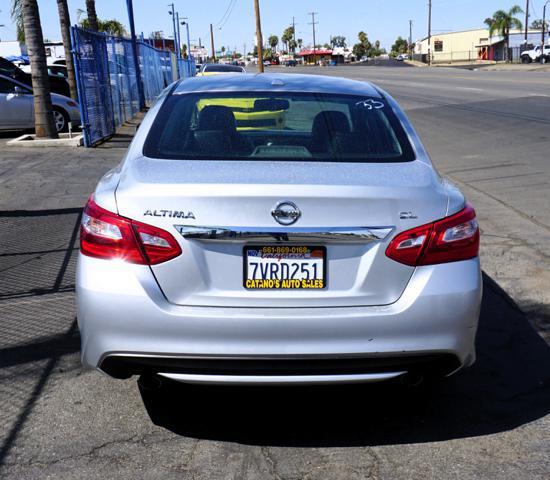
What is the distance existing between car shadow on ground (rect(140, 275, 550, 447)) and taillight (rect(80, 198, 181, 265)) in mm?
604

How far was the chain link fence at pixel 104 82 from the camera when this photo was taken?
49.1 ft

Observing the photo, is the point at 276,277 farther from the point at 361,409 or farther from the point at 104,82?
the point at 104,82

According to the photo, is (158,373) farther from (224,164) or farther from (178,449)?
(224,164)

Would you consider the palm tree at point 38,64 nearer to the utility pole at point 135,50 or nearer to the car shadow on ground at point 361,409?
the utility pole at point 135,50

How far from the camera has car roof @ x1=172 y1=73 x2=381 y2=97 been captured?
4.63 meters

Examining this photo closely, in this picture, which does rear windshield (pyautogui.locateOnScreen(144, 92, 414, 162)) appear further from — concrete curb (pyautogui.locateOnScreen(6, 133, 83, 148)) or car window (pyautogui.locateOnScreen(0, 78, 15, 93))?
car window (pyautogui.locateOnScreen(0, 78, 15, 93))

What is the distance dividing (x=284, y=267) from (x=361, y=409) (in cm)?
113

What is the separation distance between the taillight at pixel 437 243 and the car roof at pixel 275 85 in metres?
1.46

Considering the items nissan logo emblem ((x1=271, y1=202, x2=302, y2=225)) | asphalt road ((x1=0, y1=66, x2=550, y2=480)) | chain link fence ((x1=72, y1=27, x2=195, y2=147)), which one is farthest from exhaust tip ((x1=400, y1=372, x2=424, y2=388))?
chain link fence ((x1=72, y1=27, x2=195, y2=147))

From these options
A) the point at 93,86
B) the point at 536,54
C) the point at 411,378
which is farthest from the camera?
the point at 536,54

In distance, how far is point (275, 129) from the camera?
15.4 feet

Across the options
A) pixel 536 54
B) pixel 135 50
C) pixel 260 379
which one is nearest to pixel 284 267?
pixel 260 379

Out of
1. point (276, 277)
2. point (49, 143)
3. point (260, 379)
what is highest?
point (276, 277)

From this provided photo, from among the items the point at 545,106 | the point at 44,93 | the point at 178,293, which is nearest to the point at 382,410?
the point at 178,293
